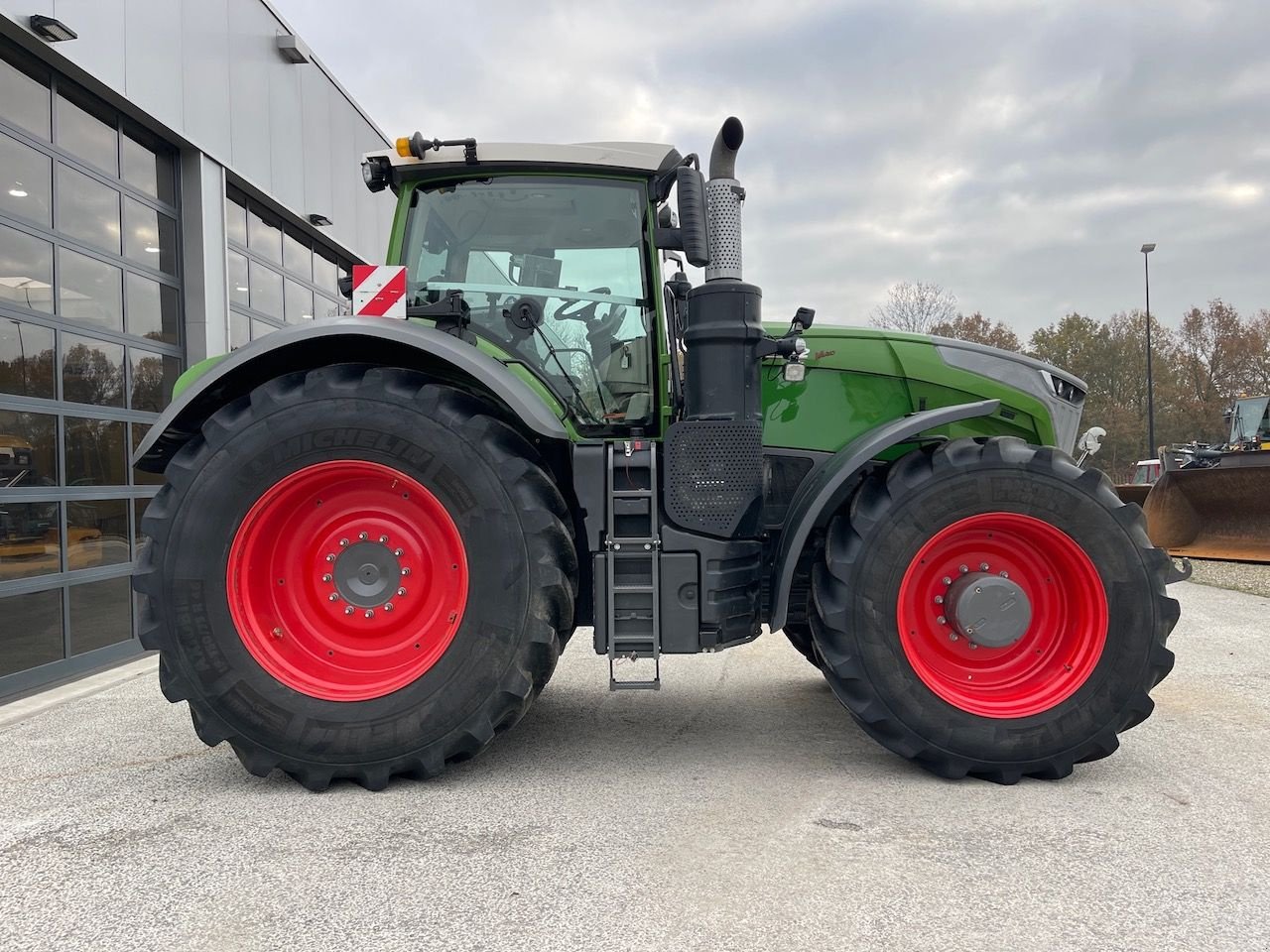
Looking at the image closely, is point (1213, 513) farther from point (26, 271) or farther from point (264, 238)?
point (26, 271)

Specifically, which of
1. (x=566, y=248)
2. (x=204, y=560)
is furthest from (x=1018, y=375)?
(x=204, y=560)

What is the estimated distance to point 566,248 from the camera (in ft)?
10.5

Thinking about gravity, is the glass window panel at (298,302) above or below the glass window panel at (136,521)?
above

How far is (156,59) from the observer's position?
595 centimetres

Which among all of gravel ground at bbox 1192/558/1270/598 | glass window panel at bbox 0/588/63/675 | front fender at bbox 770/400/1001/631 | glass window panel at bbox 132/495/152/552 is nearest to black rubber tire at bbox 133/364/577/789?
front fender at bbox 770/400/1001/631

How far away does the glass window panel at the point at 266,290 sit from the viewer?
777 cm

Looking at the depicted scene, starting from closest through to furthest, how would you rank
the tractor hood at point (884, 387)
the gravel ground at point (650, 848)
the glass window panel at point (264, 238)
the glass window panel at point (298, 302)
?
the gravel ground at point (650, 848) → the tractor hood at point (884, 387) → the glass window panel at point (264, 238) → the glass window panel at point (298, 302)

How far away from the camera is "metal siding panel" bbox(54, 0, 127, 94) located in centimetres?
499

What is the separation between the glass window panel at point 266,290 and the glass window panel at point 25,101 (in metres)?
2.60

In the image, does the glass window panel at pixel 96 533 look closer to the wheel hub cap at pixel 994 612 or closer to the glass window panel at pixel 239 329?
the glass window panel at pixel 239 329

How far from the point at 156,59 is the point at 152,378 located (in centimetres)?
A: 235

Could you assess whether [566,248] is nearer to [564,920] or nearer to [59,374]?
[564,920]

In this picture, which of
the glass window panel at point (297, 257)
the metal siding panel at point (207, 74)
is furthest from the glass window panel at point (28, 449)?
the glass window panel at point (297, 257)

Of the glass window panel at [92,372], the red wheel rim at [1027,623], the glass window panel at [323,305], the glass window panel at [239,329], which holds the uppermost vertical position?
the glass window panel at [323,305]
